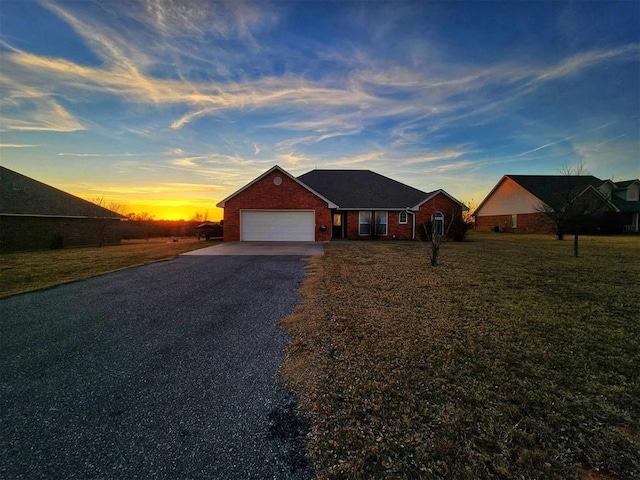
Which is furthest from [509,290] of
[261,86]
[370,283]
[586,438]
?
[261,86]

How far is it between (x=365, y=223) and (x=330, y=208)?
3.66 m

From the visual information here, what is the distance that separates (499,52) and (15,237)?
2707cm

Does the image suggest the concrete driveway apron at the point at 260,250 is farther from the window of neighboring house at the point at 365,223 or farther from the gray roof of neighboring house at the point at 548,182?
the gray roof of neighboring house at the point at 548,182

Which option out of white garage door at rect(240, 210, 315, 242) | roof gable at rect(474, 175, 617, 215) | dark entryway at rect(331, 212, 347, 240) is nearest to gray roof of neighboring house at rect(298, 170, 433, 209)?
dark entryway at rect(331, 212, 347, 240)

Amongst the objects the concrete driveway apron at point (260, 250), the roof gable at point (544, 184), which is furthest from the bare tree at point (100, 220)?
the roof gable at point (544, 184)

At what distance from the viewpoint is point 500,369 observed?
10.1ft

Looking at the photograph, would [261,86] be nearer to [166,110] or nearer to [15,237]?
[166,110]

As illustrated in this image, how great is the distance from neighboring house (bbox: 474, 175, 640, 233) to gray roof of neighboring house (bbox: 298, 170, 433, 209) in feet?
38.3

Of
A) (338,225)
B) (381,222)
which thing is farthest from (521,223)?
(338,225)

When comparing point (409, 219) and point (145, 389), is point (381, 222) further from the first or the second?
point (145, 389)

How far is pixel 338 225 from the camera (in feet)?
71.5

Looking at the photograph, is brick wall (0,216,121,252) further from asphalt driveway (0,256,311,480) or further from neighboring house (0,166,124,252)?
asphalt driveway (0,256,311,480)

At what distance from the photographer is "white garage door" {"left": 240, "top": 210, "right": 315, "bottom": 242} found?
1848 centimetres

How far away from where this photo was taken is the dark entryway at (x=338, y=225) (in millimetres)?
21578
